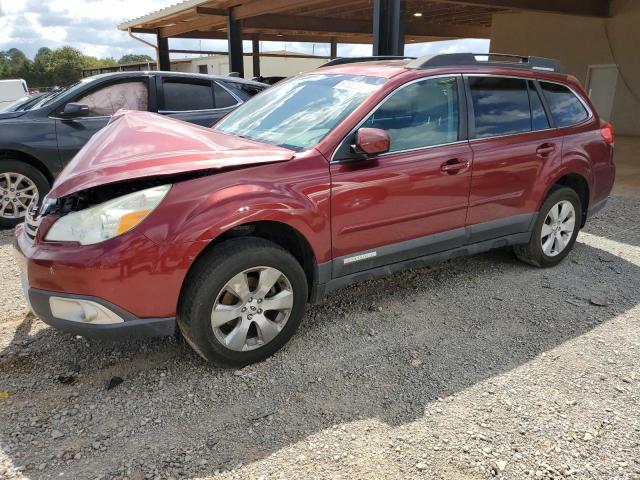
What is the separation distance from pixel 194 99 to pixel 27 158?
2100 millimetres

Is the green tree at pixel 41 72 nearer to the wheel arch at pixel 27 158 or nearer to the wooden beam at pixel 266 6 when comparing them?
the wooden beam at pixel 266 6

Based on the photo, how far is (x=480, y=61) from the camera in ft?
13.4

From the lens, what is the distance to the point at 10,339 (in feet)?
11.1

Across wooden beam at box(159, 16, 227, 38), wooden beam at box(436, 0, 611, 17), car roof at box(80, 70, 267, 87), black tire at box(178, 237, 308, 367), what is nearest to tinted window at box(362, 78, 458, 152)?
black tire at box(178, 237, 308, 367)

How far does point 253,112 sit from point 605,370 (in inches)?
119

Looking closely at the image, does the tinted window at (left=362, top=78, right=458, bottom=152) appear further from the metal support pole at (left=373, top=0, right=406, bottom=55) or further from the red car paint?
the metal support pole at (left=373, top=0, right=406, bottom=55)

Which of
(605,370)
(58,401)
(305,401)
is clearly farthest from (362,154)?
(58,401)

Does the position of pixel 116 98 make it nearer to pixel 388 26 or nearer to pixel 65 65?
pixel 388 26

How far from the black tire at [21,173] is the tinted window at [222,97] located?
234 centimetres

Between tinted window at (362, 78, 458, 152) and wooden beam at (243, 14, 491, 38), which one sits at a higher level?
wooden beam at (243, 14, 491, 38)

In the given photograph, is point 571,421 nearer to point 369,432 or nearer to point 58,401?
point 369,432

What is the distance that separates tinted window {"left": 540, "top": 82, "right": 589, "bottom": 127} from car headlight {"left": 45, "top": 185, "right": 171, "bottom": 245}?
3.44 metres

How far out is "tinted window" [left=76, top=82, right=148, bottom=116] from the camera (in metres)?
6.18

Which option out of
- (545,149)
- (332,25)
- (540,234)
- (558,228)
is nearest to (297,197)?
(545,149)
